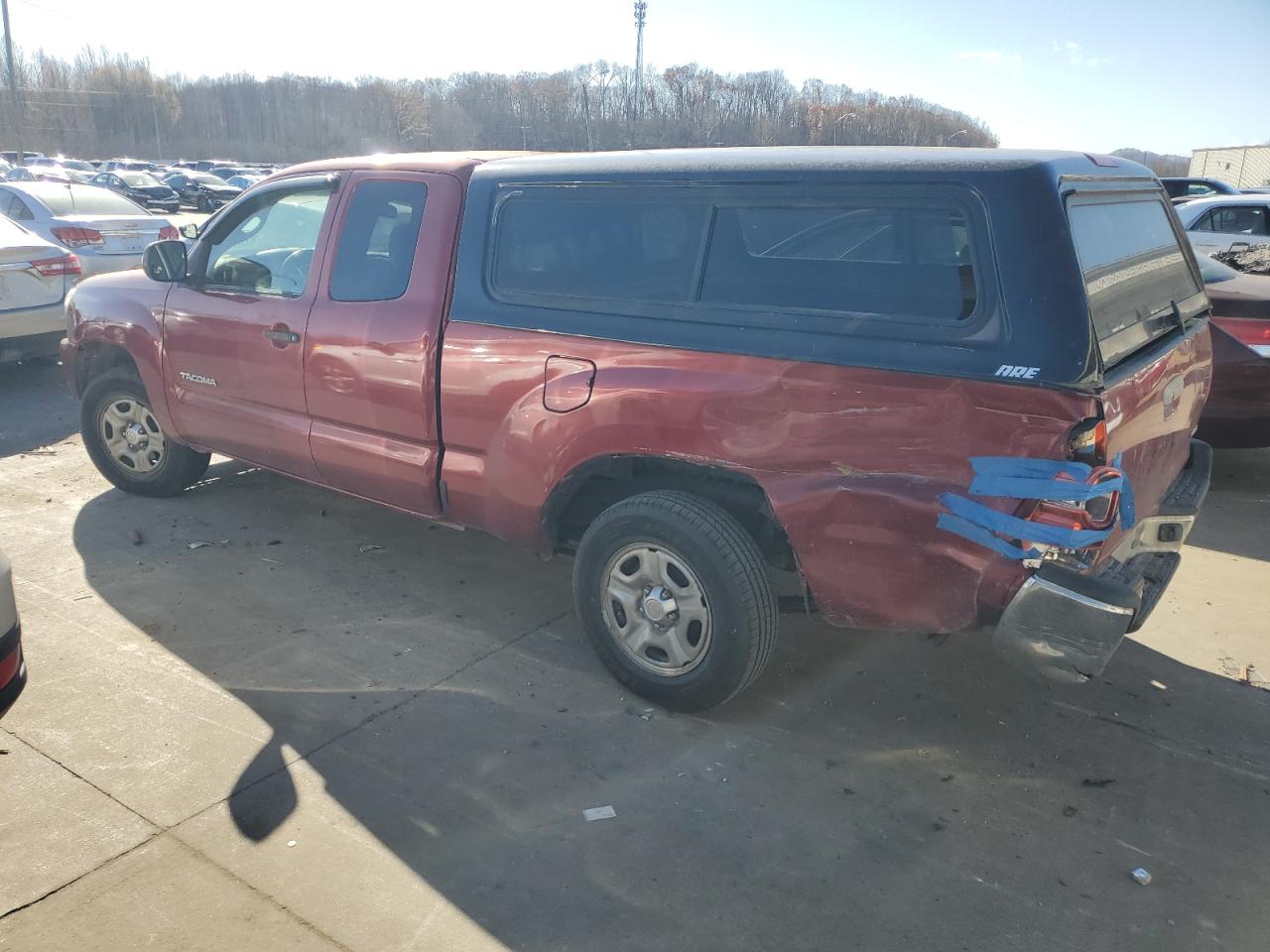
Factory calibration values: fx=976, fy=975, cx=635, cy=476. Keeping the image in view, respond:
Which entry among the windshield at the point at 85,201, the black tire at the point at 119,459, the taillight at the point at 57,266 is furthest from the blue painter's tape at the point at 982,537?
the windshield at the point at 85,201

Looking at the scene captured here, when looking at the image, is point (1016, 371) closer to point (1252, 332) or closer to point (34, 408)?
point (1252, 332)

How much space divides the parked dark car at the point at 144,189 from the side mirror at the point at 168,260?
34.9m

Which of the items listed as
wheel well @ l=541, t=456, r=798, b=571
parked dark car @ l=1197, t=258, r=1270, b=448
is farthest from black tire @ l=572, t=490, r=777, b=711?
parked dark car @ l=1197, t=258, r=1270, b=448

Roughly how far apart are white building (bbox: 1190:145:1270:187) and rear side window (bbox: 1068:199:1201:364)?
Answer: 44782mm

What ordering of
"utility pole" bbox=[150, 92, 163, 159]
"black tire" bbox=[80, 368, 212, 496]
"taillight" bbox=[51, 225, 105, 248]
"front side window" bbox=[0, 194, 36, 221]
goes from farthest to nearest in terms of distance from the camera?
"utility pole" bbox=[150, 92, 163, 159]
"front side window" bbox=[0, 194, 36, 221]
"taillight" bbox=[51, 225, 105, 248]
"black tire" bbox=[80, 368, 212, 496]

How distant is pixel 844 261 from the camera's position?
333 centimetres

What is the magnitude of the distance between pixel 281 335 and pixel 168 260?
1.03 m

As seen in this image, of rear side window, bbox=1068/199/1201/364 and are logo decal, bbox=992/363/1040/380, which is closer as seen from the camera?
are logo decal, bbox=992/363/1040/380

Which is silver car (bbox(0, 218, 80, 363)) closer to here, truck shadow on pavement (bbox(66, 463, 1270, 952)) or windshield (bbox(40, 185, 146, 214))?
windshield (bbox(40, 185, 146, 214))

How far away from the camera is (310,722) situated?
363 centimetres

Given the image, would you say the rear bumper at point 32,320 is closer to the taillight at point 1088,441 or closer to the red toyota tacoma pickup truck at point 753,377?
the red toyota tacoma pickup truck at point 753,377

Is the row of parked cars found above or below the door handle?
above

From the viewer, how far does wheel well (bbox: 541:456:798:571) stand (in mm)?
3600

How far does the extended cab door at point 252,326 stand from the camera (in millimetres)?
4723
